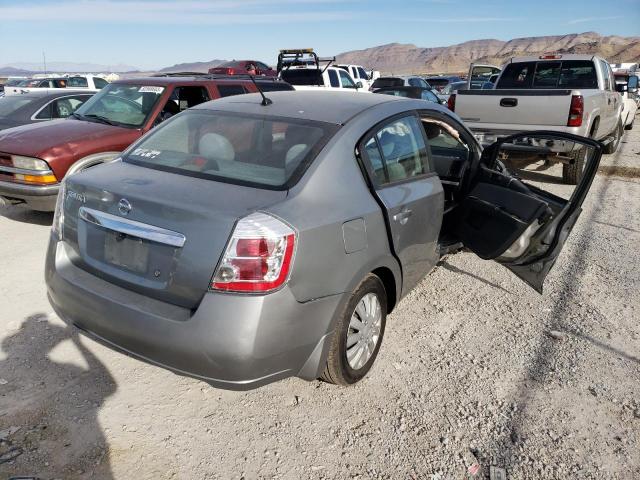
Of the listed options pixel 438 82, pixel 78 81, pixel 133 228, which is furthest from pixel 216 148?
pixel 438 82

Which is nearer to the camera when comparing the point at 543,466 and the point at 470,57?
the point at 543,466

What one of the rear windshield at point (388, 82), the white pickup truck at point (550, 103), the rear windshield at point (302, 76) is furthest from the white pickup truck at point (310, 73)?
the white pickup truck at point (550, 103)

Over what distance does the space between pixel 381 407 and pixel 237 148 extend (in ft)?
5.74

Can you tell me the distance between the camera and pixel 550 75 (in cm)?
986

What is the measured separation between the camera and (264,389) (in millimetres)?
3135

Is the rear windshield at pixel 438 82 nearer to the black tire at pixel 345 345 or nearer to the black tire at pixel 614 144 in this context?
the black tire at pixel 614 144

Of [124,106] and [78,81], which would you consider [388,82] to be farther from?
[124,106]

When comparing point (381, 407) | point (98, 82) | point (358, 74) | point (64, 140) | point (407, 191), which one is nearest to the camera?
point (381, 407)

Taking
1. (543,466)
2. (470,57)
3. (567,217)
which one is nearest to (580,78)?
(567,217)

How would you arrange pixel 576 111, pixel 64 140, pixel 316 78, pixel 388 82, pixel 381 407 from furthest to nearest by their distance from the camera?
pixel 388 82 < pixel 316 78 < pixel 576 111 < pixel 64 140 < pixel 381 407

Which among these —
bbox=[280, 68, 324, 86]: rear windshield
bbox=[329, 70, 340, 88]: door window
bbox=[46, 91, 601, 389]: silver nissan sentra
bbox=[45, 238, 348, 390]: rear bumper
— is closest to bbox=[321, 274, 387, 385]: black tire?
bbox=[46, 91, 601, 389]: silver nissan sentra

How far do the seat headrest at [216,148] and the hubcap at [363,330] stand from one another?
1.15 meters

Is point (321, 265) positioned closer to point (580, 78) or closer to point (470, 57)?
point (580, 78)

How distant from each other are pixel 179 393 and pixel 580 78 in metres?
9.55
